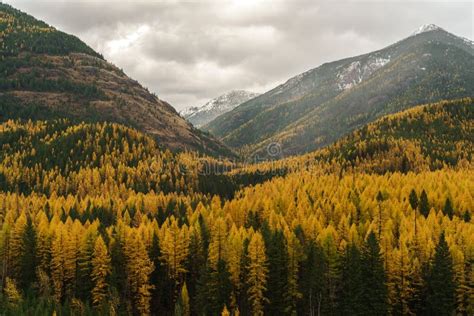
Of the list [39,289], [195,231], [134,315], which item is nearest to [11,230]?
[39,289]

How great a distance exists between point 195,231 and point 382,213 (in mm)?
64234

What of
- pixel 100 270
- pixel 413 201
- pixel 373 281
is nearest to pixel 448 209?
pixel 413 201

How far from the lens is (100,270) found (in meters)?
102

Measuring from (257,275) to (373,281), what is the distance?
25.4 meters

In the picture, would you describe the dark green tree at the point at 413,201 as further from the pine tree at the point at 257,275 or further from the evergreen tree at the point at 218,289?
the evergreen tree at the point at 218,289

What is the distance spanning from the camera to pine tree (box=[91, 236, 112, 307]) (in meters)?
101

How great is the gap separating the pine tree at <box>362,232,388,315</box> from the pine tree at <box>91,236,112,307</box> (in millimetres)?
60126

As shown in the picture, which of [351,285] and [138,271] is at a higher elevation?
[138,271]

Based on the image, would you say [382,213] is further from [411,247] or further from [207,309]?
[207,309]

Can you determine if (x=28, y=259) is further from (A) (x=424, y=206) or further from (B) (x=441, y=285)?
(A) (x=424, y=206)

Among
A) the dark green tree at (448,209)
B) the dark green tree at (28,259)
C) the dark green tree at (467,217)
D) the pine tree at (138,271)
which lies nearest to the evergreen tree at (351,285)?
the pine tree at (138,271)

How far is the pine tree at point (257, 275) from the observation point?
311 ft

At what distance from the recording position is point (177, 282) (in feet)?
355

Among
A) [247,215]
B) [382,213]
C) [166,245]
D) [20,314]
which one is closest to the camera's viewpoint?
[20,314]
